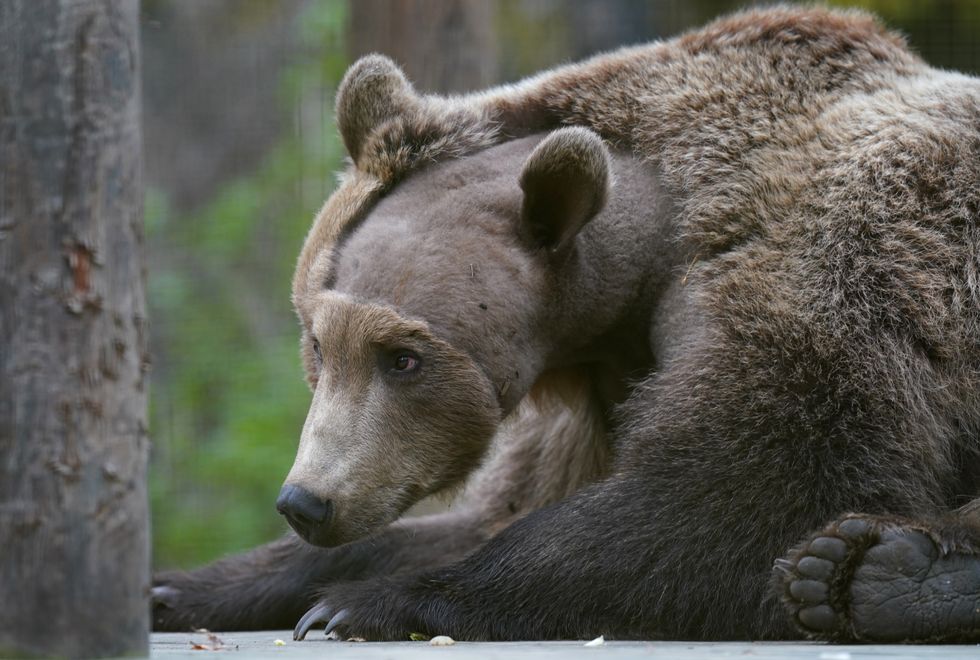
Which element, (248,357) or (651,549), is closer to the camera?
(651,549)

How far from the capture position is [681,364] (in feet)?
14.7

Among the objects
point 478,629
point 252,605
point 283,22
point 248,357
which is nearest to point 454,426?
point 478,629

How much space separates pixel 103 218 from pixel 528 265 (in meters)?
1.83

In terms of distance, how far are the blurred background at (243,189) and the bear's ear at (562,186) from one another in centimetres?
583

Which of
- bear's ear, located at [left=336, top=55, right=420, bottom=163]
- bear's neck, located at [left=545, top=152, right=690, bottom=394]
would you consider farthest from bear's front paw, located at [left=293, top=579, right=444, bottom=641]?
bear's ear, located at [left=336, top=55, right=420, bottom=163]

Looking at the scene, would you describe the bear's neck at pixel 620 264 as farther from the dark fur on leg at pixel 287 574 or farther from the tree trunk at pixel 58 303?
the tree trunk at pixel 58 303

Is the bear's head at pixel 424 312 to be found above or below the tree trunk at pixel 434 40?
below

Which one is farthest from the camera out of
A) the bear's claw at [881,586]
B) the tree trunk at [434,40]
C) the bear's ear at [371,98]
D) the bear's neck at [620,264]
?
the tree trunk at [434,40]

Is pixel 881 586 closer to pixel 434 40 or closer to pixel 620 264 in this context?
pixel 620 264

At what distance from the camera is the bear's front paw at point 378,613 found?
4309 millimetres

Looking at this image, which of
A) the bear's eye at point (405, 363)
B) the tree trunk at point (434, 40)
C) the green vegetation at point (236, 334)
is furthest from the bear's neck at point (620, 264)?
the green vegetation at point (236, 334)

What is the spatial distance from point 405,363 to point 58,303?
1555mm

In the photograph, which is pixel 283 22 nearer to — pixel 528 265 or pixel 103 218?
pixel 528 265

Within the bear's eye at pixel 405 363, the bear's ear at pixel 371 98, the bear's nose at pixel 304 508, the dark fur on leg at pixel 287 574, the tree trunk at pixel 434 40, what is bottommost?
the dark fur on leg at pixel 287 574
